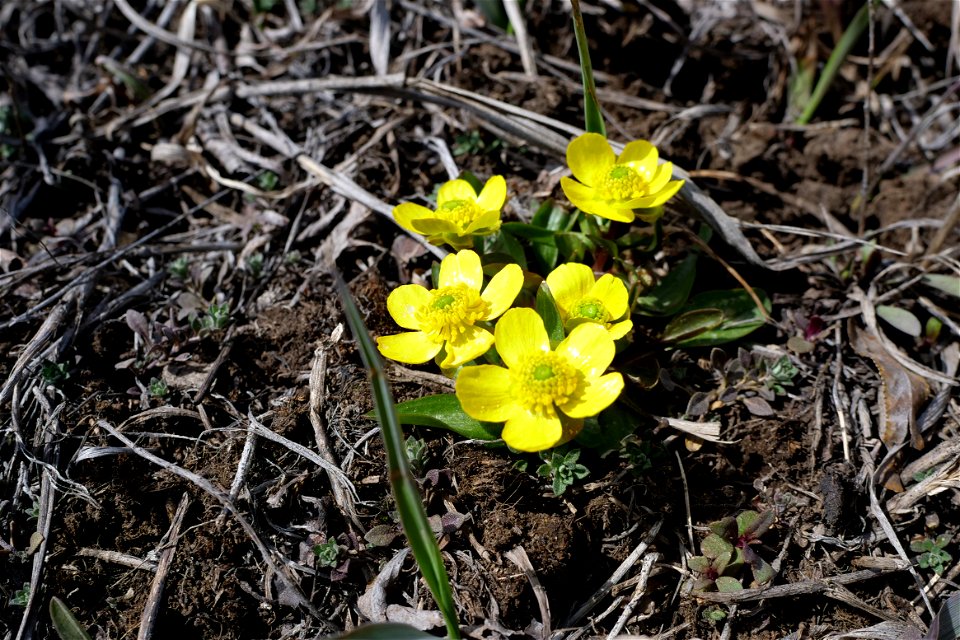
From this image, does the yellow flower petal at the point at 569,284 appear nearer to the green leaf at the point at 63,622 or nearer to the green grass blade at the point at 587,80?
the green grass blade at the point at 587,80

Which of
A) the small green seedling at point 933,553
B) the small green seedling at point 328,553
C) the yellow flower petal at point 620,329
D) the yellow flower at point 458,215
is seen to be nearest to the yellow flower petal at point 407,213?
the yellow flower at point 458,215

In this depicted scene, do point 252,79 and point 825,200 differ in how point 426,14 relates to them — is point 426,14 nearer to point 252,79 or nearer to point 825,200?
point 252,79

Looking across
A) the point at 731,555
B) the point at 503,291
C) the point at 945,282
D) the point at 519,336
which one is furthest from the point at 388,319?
the point at 945,282

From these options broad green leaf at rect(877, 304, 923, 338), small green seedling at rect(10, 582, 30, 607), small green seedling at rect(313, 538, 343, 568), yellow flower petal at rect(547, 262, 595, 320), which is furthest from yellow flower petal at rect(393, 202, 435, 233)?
broad green leaf at rect(877, 304, 923, 338)

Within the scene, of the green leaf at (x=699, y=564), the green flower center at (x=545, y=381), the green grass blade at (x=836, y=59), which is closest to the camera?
the green flower center at (x=545, y=381)

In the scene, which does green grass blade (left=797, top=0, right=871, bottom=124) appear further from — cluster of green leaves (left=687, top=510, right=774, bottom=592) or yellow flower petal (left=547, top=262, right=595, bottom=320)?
cluster of green leaves (left=687, top=510, right=774, bottom=592)

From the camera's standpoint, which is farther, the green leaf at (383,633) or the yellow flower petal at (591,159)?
the yellow flower petal at (591,159)

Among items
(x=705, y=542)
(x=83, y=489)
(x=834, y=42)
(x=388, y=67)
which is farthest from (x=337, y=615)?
(x=834, y=42)
